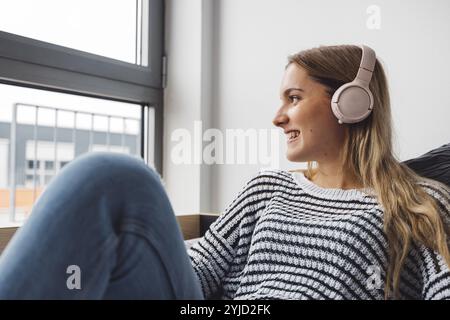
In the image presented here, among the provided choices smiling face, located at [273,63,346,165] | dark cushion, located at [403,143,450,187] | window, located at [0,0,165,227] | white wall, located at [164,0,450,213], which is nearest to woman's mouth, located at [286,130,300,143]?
smiling face, located at [273,63,346,165]

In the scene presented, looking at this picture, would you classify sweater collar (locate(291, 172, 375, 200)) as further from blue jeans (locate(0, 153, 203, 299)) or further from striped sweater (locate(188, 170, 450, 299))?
blue jeans (locate(0, 153, 203, 299))

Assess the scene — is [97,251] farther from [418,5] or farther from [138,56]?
[138,56]

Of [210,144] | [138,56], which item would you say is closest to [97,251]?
[210,144]

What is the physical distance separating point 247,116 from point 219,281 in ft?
2.73

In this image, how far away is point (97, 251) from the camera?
23.7 inches

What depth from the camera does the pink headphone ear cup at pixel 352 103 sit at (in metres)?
1.04

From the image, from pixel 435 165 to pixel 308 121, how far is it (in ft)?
0.92

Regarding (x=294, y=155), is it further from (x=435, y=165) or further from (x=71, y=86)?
(x=71, y=86)

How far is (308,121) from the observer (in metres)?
1.10

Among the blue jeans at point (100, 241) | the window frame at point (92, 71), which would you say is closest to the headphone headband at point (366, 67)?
the blue jeans at point (100, 241)

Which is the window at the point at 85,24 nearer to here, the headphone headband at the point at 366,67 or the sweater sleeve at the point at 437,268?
the headphone headband at the point at 366,67

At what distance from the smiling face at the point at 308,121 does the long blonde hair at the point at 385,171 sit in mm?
18

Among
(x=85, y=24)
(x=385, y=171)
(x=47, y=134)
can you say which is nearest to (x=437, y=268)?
(x=385, y=171)

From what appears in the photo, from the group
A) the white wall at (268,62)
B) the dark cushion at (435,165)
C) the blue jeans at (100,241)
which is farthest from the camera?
the white wall at (268,62)
